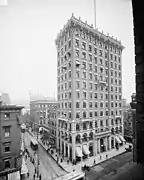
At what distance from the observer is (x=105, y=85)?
15766mm

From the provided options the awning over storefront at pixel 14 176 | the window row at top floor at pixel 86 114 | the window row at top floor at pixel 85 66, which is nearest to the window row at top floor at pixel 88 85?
the window row at top floor at pixel 85 66

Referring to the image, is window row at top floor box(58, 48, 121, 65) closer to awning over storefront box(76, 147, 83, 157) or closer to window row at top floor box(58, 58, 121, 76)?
window row at top floor box(58, 58, 121, 76)

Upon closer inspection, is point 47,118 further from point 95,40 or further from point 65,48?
point 95,40

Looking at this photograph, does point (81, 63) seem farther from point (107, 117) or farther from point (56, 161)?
point (56, 161)

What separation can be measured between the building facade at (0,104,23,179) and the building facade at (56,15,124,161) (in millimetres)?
6012

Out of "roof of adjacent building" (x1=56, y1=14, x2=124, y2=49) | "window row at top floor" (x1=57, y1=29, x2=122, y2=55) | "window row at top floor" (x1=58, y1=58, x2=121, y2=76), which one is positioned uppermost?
"roof of adjacent building" (x1=56, y1=14, x2=124, y2=49)

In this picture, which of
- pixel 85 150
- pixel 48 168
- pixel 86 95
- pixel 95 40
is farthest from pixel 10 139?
pixel 95 40

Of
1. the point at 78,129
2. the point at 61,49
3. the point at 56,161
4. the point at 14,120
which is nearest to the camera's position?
the point at 14,120

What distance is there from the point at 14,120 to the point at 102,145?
11.5m

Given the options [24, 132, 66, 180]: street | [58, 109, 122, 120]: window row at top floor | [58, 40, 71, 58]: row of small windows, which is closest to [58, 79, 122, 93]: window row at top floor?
[58, 109, 122, 120]: window row at top floor

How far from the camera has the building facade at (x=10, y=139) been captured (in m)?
7.02

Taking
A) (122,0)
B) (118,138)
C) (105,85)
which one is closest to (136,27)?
(122,0)

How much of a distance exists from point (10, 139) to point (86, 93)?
9156 mm

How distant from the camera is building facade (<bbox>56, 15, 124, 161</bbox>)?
12.8m
